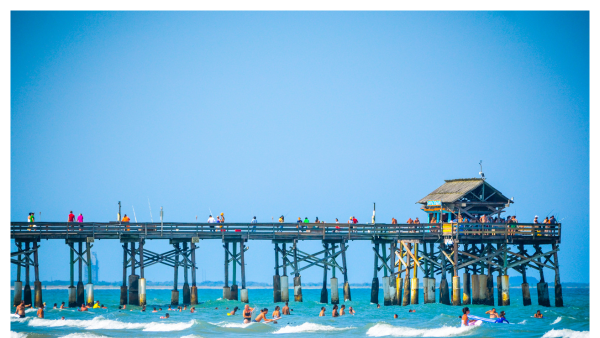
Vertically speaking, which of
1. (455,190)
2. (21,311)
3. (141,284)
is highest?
(455,190)

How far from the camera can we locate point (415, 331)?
3556 cm

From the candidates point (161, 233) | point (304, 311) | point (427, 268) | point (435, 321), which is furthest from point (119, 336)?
point (427, 268)

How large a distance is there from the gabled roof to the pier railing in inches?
81.2

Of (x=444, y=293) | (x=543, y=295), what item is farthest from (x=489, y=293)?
(x=543, y=295)

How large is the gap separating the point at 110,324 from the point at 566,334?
21.2 metres

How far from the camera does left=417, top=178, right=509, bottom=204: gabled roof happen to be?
145ft

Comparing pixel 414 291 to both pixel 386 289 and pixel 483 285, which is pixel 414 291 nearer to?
pixel 386 289

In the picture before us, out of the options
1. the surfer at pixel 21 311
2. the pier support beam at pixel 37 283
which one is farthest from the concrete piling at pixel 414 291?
the surfer at pixel 21 311

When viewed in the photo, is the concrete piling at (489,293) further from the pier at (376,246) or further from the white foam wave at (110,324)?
the white foam wave at (110,324)

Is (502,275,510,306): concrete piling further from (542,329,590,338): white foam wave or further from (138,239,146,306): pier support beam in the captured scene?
(138,239,146,306): pier support beam

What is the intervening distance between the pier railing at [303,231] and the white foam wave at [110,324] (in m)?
4.69

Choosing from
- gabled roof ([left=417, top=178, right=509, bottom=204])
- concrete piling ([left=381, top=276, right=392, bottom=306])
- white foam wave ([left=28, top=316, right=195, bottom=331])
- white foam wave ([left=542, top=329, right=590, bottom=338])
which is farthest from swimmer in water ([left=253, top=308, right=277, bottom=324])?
gabled roof ([left=417, top=178, right=509, bottom=204])

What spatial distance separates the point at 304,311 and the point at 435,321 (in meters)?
7.20

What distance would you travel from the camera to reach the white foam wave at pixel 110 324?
Result: 36406 millimetres
